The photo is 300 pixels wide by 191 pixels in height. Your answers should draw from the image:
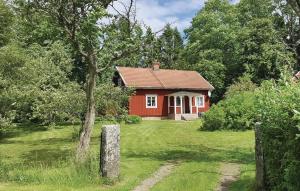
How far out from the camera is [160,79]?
54594 mm

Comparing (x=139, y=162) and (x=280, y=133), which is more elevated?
(x=280, y=133)

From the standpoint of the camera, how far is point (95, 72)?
17156 millimetres

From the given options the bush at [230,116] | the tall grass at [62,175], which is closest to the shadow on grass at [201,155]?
the tall grass at [62,175]

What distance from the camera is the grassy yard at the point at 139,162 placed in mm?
13289

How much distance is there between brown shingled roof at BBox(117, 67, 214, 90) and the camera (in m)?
51.9

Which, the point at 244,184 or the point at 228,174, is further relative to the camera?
the point at 228,174

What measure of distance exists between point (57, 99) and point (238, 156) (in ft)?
50.1

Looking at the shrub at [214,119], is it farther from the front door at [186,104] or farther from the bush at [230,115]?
the front door at [186,104]

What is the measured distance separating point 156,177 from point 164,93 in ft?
129

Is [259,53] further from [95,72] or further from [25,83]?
[95,72]

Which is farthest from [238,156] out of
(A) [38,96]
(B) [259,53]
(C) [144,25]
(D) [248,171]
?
(B) [259,53]

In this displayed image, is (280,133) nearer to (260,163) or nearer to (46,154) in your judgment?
(260,163)

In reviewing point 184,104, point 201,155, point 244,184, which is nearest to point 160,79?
point 184,104

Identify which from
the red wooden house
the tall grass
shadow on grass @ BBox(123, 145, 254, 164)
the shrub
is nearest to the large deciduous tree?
the tall grass
